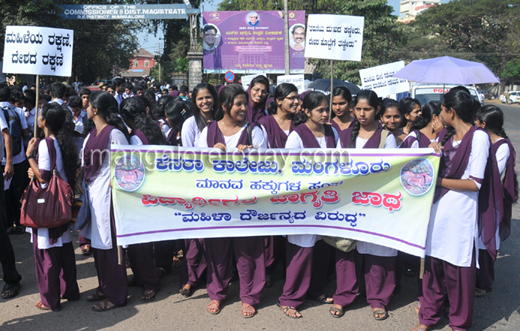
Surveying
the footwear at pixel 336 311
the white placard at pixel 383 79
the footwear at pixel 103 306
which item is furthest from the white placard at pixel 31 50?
the white placard at pixel 383 79

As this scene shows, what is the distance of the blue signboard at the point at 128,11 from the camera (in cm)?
2038

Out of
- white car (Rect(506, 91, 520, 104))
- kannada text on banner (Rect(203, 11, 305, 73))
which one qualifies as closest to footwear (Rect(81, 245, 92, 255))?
kannada text on banner (Rect(203, 11, 305, 73))

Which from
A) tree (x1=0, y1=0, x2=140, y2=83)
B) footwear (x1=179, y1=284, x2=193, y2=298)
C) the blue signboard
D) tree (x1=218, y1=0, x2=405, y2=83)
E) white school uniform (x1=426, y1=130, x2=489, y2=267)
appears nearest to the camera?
white school uniform (x1=426, y1=130, x2=489, y2=267)

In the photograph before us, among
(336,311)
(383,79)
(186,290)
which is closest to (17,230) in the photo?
(186,290)

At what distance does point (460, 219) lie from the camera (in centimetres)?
325

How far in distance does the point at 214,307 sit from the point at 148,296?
621 millimetres

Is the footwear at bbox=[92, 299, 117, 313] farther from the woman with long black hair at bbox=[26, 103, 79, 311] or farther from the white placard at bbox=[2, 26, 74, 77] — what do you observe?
the white placard at bbox=[2, 26, 74, 77]

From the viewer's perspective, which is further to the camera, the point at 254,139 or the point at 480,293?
the point at 480,293

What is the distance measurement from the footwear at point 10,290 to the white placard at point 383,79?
5521 mm

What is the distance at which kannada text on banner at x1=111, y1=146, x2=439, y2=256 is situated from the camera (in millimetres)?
3480

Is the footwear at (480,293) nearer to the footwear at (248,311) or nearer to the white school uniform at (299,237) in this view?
the white school uniform at (299,237)

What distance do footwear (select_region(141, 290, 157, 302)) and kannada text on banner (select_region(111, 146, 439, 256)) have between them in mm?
607

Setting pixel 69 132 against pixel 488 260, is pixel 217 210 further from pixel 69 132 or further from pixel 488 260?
pixel 488 260

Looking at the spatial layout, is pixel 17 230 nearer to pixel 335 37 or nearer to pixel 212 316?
pixel 212 316
